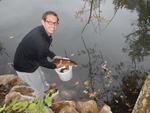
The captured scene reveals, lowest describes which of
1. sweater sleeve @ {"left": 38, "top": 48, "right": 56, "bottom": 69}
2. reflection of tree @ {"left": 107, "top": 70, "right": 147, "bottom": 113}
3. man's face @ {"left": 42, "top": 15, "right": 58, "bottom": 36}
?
reflection of tree @ {"left": 107, "top": 70, "right": 147, "bottom": 113}

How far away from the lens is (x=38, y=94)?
18.9 feet

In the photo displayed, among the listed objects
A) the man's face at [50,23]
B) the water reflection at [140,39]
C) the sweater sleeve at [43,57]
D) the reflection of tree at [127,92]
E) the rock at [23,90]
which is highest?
the man's face at [50,23]

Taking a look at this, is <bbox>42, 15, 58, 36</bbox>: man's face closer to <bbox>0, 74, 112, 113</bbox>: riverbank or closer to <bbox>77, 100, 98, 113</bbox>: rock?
<bbox>0, 74, 112, 113</bbox>: riverbank

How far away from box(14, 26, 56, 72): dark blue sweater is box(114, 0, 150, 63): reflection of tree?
438cm

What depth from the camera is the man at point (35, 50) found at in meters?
4.85

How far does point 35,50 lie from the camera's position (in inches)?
195

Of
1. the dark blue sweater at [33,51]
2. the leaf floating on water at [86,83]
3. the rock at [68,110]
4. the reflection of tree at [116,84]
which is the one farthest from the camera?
the leaf floating on water at [86,83]

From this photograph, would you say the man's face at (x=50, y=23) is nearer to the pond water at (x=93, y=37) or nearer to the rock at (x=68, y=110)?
the rock at (x=68, y=110)

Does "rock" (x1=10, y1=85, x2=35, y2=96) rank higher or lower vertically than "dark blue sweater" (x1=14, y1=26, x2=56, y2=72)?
lower

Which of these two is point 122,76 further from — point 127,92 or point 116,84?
point 127,92

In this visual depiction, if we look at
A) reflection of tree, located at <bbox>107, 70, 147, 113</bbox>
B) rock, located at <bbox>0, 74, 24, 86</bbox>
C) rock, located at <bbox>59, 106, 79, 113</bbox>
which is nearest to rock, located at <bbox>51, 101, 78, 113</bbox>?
rock, located at <bbox>59, 106, 79, 113</bbox>

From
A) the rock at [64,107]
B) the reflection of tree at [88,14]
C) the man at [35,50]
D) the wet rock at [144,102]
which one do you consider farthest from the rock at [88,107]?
the reflection of tree at [88,14]

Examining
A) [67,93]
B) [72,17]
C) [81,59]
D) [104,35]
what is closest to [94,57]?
[81,59]

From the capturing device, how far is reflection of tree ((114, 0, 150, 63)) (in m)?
9.34
